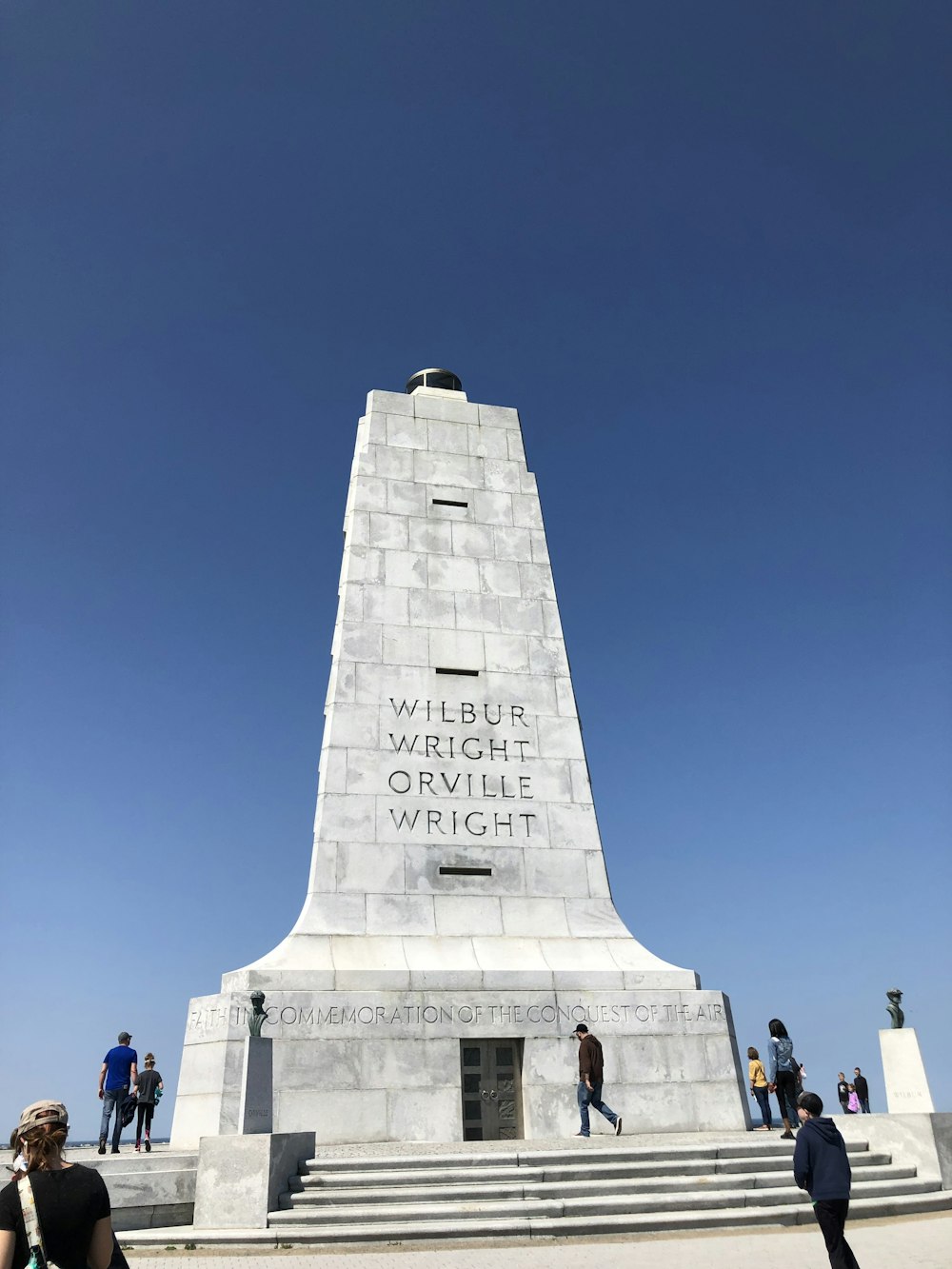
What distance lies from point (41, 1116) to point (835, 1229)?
5.63 metres

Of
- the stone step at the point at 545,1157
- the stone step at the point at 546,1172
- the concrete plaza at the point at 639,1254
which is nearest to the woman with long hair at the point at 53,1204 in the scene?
the concrete plaza at the point at 639,1254

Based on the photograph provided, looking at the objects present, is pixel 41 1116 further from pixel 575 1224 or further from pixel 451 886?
pixel 451 886

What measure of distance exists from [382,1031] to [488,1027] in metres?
1.59

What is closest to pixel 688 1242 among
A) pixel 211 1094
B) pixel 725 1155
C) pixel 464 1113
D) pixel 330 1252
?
pixel 725 1155

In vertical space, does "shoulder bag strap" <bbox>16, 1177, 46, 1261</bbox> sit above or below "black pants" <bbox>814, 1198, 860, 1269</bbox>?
above

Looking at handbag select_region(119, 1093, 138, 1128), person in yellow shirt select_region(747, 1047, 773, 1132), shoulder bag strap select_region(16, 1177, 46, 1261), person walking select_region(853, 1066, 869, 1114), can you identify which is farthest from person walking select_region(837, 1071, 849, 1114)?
shoulder bag strap select_region(16, 1177, 46, 1261)

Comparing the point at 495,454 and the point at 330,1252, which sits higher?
the point at 495,454

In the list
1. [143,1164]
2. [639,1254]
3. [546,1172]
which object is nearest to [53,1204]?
[639,1254]

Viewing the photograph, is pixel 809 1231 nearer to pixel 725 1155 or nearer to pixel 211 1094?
pixel 725 1155

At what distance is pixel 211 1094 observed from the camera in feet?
45.0

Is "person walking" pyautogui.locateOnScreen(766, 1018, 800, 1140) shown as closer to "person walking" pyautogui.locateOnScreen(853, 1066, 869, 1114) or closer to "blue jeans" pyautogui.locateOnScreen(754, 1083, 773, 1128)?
"blue jeans" pyautogui.locateOnScreen(754, 1083, 773, 1128)

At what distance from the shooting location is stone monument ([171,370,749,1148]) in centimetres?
1412

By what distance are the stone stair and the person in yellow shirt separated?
2.12 meters

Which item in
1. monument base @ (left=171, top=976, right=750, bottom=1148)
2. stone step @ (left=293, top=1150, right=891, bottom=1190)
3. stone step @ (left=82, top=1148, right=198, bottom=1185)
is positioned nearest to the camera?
stone step @ (left=82, top=1148, right=198, bottom=1185)
